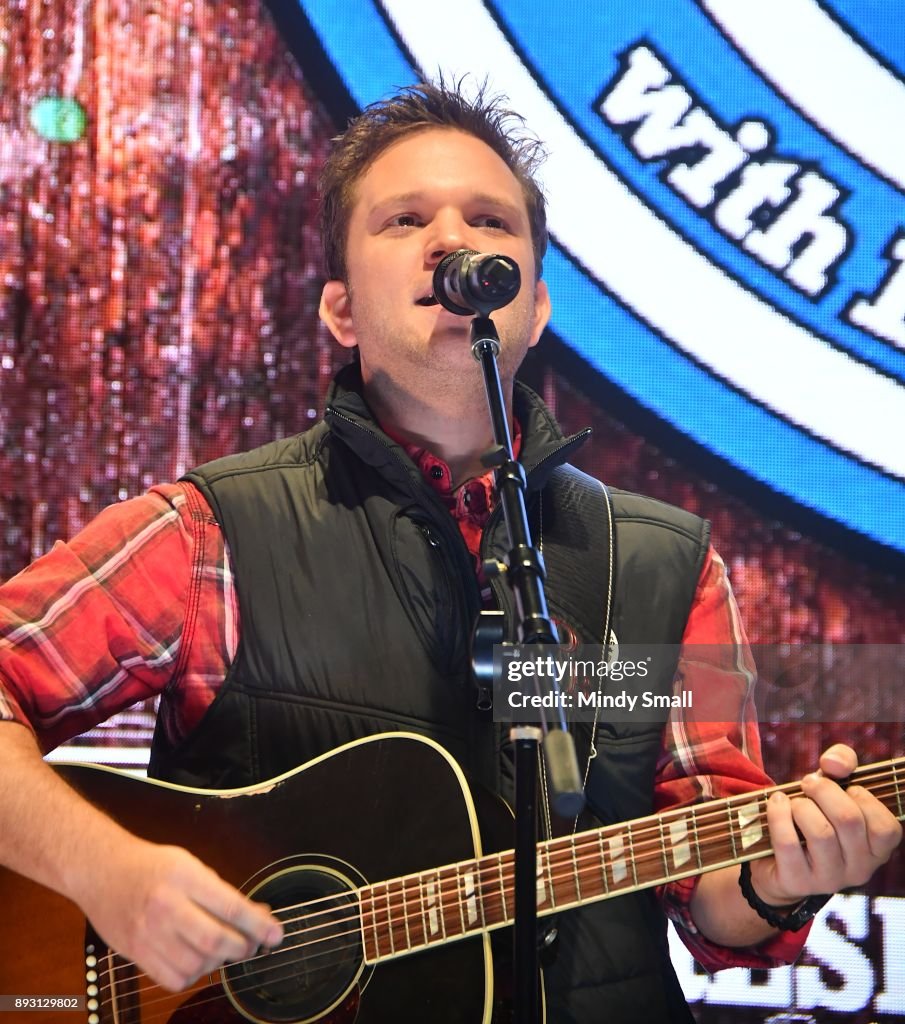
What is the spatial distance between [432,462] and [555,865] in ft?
2.57

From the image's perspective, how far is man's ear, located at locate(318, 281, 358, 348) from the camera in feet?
7.34

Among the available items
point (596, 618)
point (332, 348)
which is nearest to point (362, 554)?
point (596, 618)

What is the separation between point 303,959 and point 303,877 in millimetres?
113

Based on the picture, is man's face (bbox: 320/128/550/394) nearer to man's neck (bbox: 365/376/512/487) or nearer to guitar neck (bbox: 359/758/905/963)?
man's neck (bbox: 365/376/512/487)

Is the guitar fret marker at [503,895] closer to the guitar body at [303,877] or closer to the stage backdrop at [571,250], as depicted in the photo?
the guitar body at [303,877]

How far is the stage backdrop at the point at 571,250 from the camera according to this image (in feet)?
8.06

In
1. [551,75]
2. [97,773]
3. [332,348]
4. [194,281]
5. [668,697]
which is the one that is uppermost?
[551,75]

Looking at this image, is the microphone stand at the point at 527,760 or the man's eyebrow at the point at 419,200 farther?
the man's eyebrow at the point at 419,200

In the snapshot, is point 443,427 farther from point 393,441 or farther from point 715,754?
point 715,754

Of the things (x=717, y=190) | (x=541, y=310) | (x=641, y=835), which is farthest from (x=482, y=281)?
(x=717, y=190)

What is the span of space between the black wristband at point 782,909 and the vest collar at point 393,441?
75 cm

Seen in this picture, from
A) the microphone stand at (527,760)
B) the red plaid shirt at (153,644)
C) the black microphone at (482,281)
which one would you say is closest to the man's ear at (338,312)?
the red plaid shirt at (153,644)

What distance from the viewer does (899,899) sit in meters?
2.35

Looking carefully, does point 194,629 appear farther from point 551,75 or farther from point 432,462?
point 551,75
